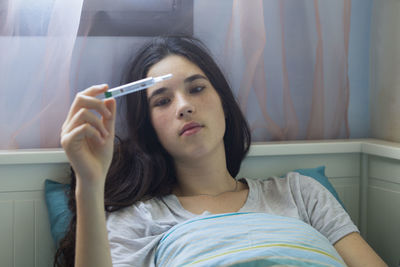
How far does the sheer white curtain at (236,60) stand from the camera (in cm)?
134

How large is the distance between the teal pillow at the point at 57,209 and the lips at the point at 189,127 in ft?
1.23

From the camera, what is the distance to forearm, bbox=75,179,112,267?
84 centimetres

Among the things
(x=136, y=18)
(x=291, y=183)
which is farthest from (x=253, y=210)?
(x=136, y=18)

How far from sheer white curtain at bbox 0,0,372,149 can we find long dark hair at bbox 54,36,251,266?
149 millimetres

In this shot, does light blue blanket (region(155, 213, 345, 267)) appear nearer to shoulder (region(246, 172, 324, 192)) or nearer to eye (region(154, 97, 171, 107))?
shoulder (region(246, 172, 324, 192))

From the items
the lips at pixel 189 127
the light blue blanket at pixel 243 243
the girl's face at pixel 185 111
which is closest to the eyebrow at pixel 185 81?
the girl's face at pixel 185 111

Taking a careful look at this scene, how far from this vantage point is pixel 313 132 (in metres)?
1.60

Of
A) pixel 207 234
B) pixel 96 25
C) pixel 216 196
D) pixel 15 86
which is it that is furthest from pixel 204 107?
pixel 15 86

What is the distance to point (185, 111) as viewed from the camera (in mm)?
1160

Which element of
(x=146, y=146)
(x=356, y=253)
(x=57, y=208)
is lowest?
(x=356, y=253)

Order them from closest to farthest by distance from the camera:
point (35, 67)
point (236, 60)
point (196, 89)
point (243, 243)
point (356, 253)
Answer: point (243, 243) < point (356, 253) < point (196, 89) < point (35, 67) < point (236, 60)

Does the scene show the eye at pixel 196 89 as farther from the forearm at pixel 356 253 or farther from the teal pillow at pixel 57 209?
the forearm at pixel 356 253

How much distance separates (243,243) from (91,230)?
13.2 inches

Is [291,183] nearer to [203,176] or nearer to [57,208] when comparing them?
[203,176]
